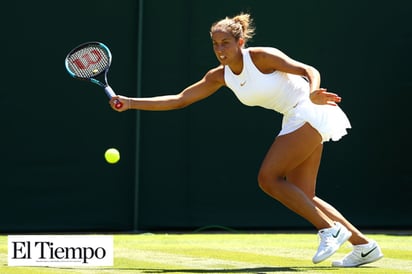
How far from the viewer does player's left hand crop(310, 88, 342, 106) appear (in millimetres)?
5168

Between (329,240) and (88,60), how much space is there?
195 cm

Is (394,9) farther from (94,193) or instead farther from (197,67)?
(94,193)

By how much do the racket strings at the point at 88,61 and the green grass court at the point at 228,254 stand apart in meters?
1.16

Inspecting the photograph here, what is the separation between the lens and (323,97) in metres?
5.18

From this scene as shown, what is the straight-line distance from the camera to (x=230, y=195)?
9.27 meters

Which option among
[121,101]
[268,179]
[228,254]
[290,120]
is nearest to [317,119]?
[290,120]

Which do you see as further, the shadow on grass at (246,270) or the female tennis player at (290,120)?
the female tennis player at (290,120)

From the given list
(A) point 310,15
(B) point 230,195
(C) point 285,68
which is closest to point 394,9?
(A) point 310,15

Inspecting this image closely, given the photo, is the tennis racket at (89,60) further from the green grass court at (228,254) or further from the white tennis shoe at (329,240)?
the white tennis shoe at (329,240)

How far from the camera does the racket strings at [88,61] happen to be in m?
6.34

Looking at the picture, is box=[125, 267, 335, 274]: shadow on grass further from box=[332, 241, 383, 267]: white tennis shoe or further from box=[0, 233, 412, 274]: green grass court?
box=[332, 241, 383, 267]: white tennis shoe

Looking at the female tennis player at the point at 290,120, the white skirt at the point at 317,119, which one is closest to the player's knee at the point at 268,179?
the female tennis player at the point at 290,120

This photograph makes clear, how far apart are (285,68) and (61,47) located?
382cm

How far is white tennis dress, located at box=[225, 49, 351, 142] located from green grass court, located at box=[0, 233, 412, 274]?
78 centimetres
